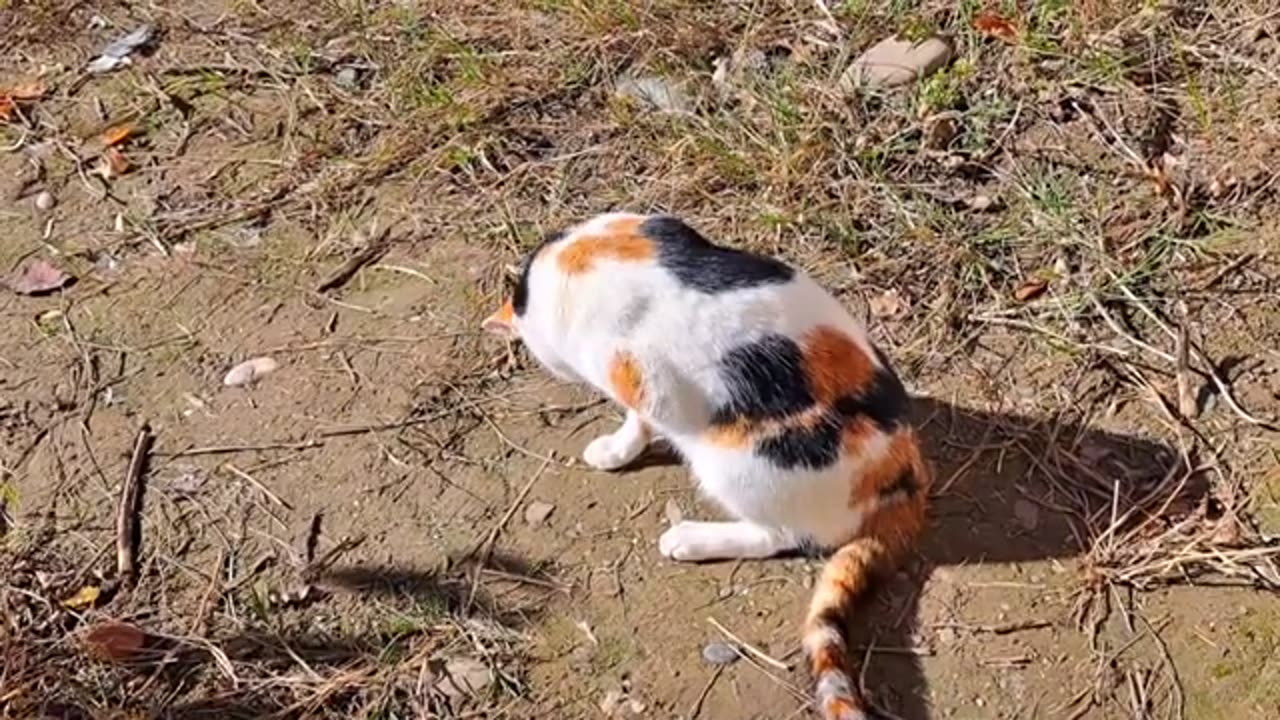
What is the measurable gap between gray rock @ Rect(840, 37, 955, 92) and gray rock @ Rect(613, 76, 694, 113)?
43 cm

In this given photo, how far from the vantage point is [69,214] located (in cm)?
421

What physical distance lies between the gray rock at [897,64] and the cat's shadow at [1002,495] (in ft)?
3.57

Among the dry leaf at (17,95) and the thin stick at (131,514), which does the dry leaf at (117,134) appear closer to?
the dry leaf at (17,95)

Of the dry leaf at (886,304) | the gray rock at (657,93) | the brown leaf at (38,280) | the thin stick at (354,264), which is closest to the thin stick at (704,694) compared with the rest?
the dry leaf at (886,304)

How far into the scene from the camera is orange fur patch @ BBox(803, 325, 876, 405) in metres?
2.86

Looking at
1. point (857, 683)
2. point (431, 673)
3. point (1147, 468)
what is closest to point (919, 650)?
point (857, 683)

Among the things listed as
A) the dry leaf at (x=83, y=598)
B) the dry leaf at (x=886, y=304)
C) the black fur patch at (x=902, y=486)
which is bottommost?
the dry leaf at (x=83, y=598)

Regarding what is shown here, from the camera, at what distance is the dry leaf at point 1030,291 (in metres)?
3.64

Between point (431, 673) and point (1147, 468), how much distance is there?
1.54 metres

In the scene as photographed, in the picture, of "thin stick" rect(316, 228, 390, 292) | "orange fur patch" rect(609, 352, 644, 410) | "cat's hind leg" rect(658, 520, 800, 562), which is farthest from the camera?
"thin stick" rect(316, 228, 390, 292)

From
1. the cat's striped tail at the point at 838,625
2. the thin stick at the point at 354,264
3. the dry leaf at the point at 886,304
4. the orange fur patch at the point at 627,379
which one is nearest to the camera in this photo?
the cat's striped tail at the point at 838,625

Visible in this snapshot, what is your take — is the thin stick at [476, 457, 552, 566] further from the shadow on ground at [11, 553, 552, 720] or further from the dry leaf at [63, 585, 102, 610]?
the dry leaf at [63, 585, 102, 610]

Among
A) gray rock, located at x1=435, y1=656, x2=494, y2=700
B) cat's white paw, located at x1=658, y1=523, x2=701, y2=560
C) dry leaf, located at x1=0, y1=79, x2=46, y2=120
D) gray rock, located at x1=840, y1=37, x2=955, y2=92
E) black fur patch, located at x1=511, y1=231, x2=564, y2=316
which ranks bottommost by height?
gray rock, located at x1=435, y1=656, x2=494, y2=700

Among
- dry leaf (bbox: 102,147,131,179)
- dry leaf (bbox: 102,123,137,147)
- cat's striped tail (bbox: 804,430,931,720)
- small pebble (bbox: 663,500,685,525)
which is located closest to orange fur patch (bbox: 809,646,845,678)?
cat's striped tail (bbox: 804,430,931,720)
